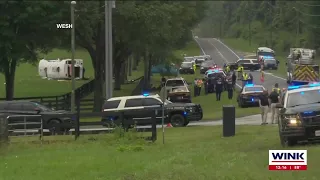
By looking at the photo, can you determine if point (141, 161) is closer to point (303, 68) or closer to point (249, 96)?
point (249, 96)

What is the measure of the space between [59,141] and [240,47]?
107694 millimetres

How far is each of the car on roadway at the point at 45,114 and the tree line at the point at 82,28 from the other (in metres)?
9.41

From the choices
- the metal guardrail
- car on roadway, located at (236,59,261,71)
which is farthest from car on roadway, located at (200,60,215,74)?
the metal guardrail

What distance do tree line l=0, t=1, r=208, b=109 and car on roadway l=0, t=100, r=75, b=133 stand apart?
941cm

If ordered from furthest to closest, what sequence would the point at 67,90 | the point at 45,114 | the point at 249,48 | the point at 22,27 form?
the point at 249,48
the point at 67,90
the point at 22,27
the point at 45,114

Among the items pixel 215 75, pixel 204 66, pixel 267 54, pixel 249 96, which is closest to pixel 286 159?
pixel 249 96

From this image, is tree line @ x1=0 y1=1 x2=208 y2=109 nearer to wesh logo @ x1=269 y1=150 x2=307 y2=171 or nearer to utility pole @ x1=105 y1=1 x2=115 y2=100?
utility pole @ x1=105 y1=1 x2=115 y2=100

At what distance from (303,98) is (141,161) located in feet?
18.3

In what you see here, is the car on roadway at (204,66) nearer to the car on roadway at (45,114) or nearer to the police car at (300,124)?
the car on roadway at (45,114)

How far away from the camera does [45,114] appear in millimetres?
25719

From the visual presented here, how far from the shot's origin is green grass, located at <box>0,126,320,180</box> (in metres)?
11.1

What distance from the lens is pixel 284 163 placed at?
8.12 metres

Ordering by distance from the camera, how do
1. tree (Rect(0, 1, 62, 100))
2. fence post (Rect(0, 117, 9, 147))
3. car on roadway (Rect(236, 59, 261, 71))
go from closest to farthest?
fence post (Rect(0, 117, 9, 147)), tree (Rect(0, 1, 62, 100)), car on roadway (Rect(236, 59, 261, 71))

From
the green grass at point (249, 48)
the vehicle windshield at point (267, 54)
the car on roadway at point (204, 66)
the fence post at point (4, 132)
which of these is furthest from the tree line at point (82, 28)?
the green grass at point (249, 48)
